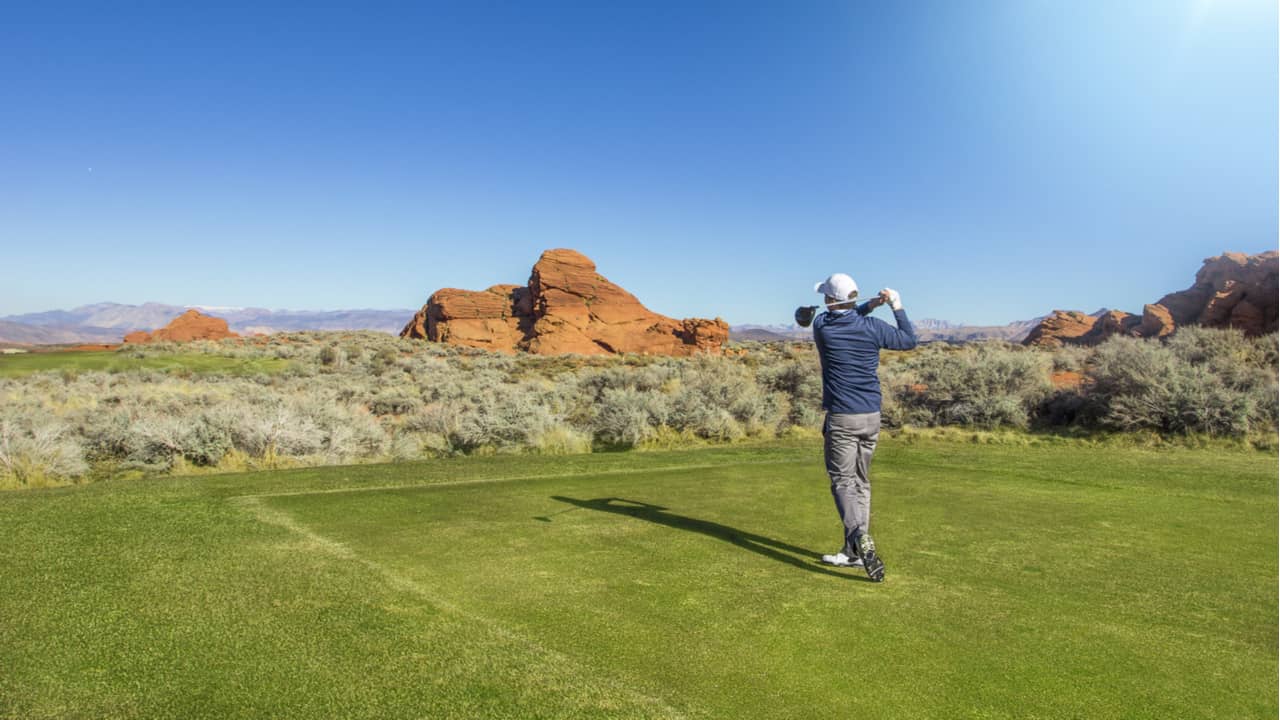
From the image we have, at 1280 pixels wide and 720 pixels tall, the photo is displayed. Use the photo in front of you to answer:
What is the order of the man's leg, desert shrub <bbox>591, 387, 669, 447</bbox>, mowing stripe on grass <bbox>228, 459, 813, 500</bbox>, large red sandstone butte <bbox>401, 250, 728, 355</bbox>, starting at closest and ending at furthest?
the man's leg, mowing stripe on grass <bbox>228, 459, 813, 500</bbox>, desert shrub <bbox>591, 387, 669, 447</bbox>, large red sandstone butte <bbox>401, 250, 728, 355</bbox>

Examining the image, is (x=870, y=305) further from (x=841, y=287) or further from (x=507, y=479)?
(x=507, y=479)

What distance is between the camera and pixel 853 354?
5.52 m

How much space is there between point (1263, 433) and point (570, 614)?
16420 millimetres

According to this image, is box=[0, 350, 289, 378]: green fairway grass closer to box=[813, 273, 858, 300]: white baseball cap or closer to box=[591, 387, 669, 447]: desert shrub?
box=[591, 387, 669, 447]: desert shrub

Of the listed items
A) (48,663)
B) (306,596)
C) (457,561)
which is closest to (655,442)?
(457,561)

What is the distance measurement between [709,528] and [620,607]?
2.36 metres

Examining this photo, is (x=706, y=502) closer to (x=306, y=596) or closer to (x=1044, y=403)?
(x=306, y=596)

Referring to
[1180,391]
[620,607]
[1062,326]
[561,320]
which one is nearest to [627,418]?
[1180,391]

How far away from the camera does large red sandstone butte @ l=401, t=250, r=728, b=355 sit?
7950cm

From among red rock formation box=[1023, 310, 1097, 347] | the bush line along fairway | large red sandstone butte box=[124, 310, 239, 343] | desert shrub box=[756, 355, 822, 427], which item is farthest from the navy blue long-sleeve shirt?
red rock formation box=[1023, 310, 1097, 347]

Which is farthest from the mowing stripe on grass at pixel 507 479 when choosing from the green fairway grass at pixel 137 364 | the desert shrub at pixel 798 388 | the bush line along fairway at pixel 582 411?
the green fairway grass at pixel 137 364

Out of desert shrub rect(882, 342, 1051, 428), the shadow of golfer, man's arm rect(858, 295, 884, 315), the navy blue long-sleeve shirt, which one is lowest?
the shadow of golfer

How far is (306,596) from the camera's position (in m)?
4.23

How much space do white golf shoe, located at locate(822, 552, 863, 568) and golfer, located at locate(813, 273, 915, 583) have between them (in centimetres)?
12
